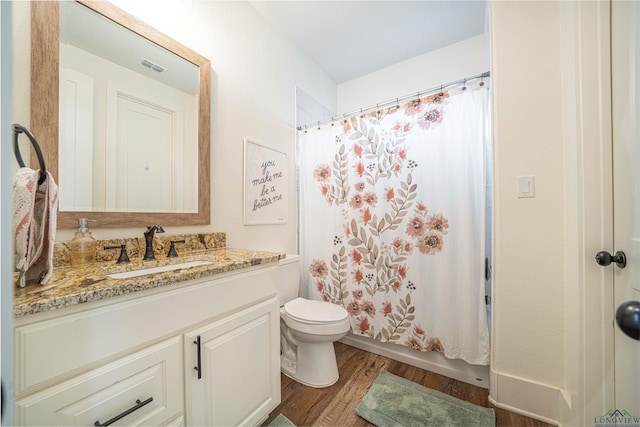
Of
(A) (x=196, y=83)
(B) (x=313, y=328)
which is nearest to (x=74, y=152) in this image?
(A) (x=196, y=83)

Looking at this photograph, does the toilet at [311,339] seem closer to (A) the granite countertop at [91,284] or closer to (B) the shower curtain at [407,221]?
(B) the shower curtain at [407,221]

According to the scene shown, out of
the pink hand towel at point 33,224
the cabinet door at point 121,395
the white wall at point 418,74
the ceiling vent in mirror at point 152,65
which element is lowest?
the cabinet door at point 121,395

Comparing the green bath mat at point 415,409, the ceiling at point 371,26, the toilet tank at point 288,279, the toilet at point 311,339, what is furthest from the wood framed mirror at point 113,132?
the green bath mat at point 415,409

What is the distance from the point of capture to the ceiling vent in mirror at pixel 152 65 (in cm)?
125

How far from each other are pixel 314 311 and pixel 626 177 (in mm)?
1510

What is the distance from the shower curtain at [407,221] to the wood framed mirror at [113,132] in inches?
35.7

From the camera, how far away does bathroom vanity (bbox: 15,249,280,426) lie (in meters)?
0.60

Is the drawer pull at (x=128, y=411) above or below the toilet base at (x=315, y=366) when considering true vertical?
above

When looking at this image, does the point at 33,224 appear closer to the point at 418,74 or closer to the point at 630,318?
the point at 630,318

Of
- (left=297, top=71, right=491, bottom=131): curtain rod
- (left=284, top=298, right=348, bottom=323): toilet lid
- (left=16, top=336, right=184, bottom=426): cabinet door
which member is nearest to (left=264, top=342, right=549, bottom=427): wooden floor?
(left=284, top=298, right=348, bottom=323): toilet lid

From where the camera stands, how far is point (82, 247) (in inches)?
38.4

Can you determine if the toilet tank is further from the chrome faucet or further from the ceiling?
the ceiling

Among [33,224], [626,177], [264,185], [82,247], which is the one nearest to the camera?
[33,224]

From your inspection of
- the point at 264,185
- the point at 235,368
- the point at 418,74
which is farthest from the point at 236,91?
the point at 418,74
